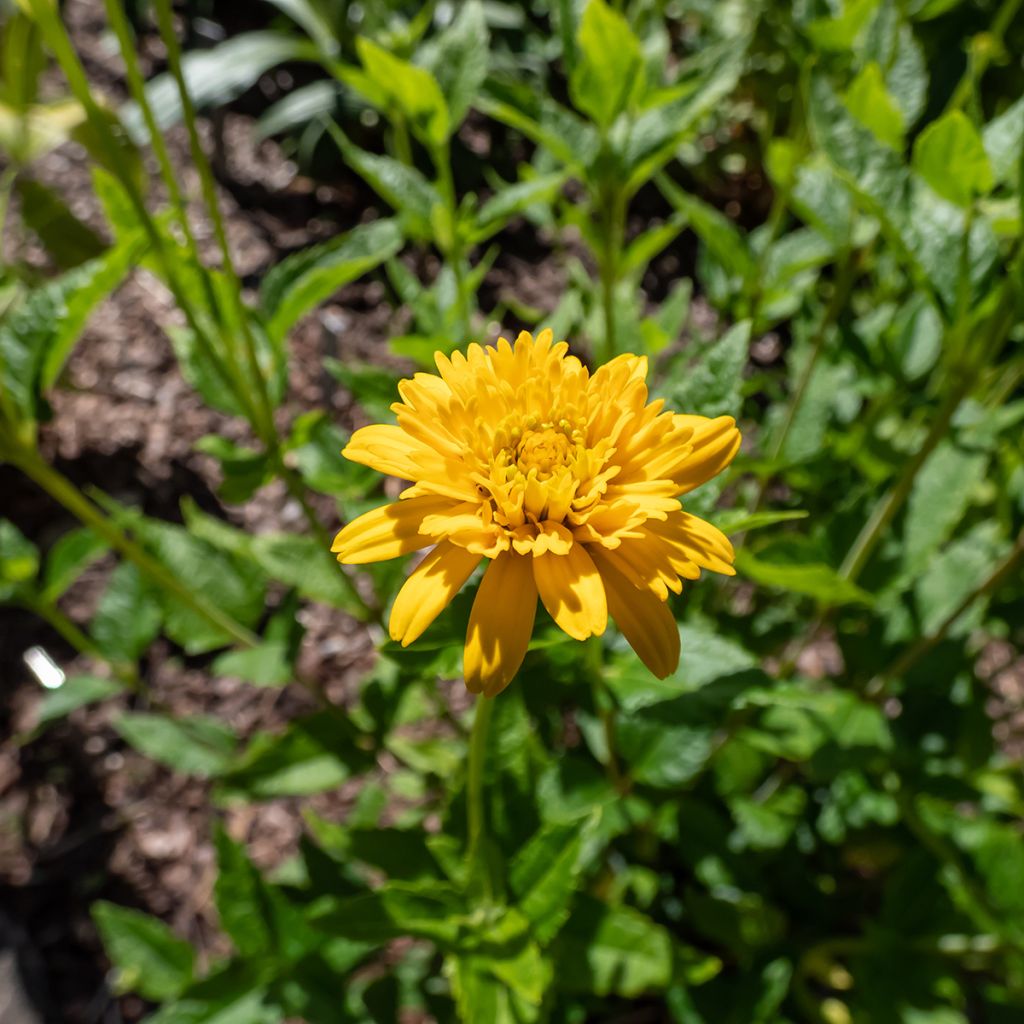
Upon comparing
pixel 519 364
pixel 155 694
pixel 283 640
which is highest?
pixel 519 364

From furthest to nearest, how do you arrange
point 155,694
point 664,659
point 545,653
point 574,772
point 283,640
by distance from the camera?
point 155,694, point 283,640, point 574,772, point 545,653, point 664,659

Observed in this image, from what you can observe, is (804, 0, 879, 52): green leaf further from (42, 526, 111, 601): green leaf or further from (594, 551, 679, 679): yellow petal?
(42, 526, 111, 601): green leaf

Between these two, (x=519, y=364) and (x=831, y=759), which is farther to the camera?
(x=831, y=759)

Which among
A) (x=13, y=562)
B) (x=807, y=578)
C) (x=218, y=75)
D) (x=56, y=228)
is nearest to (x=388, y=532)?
(x=807, y=578)

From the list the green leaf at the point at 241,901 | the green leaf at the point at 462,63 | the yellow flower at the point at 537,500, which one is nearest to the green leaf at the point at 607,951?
the green leaf at the point at 241,901

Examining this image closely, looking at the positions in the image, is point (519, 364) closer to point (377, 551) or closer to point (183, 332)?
point (377, 551)

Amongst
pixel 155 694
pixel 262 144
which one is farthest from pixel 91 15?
pixel 155 694

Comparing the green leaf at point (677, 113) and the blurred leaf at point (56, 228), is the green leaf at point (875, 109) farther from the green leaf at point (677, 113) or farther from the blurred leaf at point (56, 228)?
the blurred leaf at point (56, 228)

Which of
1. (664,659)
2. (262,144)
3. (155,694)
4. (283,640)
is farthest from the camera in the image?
(262,144)
